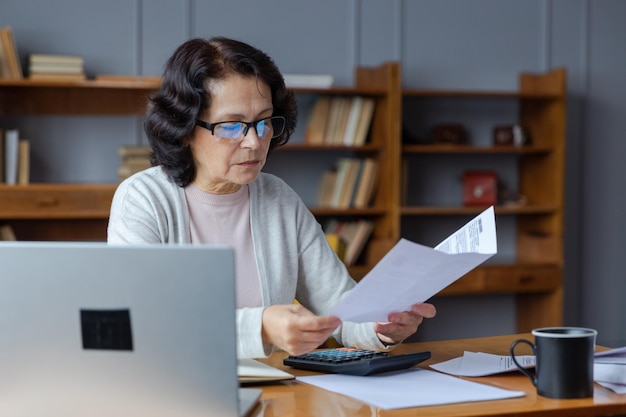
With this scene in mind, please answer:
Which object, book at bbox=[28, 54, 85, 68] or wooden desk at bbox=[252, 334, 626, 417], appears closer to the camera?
wooden desk at bbox=[252, 334, 626, 417]

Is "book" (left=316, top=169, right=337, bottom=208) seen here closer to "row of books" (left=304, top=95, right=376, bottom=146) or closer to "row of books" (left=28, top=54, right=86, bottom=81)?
"row of books" (left=304, top=95, right=376, bottom=146)

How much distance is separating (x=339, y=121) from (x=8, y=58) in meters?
1.65

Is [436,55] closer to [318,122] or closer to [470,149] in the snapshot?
[470,149]

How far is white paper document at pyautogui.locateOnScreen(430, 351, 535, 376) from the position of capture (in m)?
1.59

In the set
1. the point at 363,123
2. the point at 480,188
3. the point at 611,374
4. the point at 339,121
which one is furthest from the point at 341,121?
the point at 611,374

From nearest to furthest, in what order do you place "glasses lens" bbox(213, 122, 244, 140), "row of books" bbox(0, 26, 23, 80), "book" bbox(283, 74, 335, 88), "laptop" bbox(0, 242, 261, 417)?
"laptop" bbox(0, 242, 261, 417) → "glasses lens" bbox(213, 122, 244, 140) → "row of books" bbox(0, 26, 23, 80) → "book" bbox(283, 74, 335, 88)

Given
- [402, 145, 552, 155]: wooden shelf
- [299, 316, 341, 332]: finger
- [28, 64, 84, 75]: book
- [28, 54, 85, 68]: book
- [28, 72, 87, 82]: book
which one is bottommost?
[299, 316, 341, 332]: finger

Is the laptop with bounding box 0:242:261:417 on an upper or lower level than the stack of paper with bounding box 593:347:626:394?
upper

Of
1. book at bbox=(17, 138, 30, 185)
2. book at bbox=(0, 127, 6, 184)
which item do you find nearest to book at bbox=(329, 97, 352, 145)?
book at bbox=(17, 138, 30, 185)

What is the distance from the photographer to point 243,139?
184cm

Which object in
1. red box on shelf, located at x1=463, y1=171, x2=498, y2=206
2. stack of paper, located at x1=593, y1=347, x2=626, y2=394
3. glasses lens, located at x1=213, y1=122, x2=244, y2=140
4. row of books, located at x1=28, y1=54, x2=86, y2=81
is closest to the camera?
stack of paper, located at x1=593, y1=347, x2=626, y2=394

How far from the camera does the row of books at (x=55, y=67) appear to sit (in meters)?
4.16

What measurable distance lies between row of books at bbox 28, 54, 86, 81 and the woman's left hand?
284cm

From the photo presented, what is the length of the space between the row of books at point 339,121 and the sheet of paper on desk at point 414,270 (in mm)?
3017
